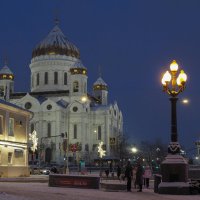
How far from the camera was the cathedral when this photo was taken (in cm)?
10075

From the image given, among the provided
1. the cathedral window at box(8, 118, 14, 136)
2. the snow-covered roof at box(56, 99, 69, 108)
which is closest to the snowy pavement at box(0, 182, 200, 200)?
the cathedral window at box(8, 118, 14, 136)

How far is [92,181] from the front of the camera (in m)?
26.5

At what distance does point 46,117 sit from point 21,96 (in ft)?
40.3

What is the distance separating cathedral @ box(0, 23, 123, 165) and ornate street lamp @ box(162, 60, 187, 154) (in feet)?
229

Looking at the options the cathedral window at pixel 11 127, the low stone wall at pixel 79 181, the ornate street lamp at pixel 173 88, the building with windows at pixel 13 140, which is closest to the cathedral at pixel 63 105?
the building with windows at pixel 13 140

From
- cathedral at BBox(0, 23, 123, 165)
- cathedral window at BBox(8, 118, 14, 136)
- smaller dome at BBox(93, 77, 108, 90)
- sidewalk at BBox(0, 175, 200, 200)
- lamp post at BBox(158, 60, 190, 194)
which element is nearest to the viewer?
sidewalk at BBox(0, 175, 200, 200)

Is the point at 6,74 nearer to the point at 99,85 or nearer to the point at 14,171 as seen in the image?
the point at 99,85

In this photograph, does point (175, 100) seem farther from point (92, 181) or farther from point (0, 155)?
point (0, 155)

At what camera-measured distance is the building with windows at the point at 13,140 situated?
4159 cm

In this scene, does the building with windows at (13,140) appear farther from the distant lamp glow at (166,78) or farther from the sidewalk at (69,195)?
the distant lamp glow at (166,78)

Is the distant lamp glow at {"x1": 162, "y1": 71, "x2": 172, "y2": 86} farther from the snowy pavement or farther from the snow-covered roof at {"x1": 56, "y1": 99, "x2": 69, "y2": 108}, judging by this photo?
the snow-covered roof at {"x1": 56, "y1": 99, "x2": 69, "y2": 108}

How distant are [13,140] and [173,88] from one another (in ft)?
75.2

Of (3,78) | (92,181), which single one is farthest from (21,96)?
(92,181)

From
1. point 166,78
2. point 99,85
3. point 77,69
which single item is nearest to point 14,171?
point 166,78
